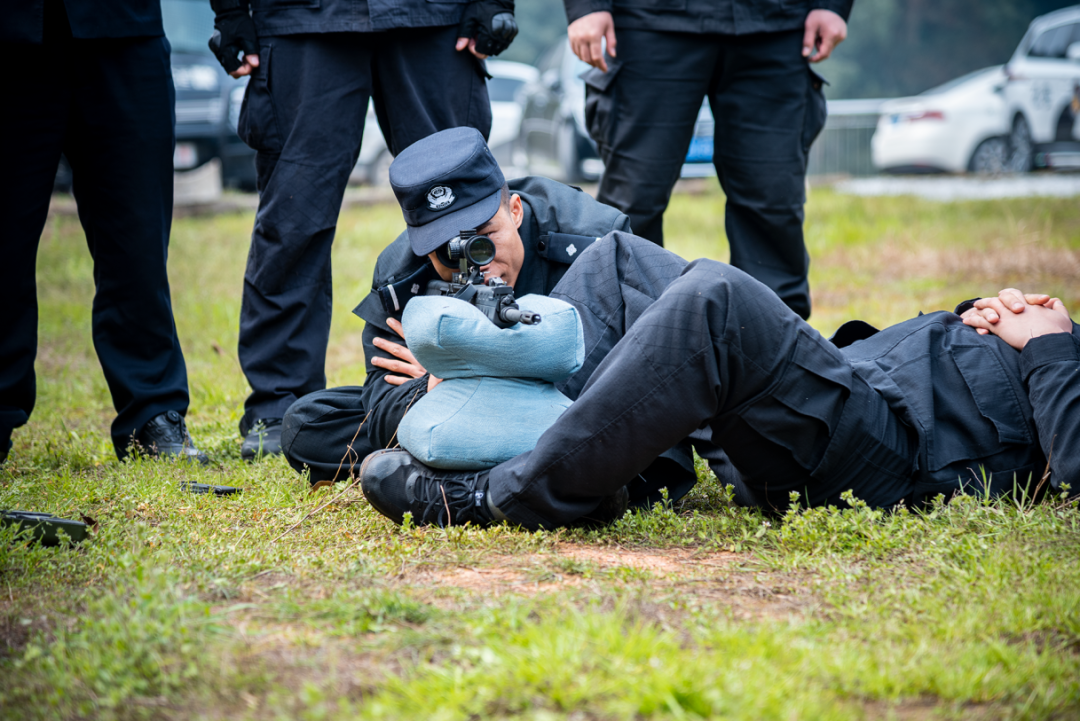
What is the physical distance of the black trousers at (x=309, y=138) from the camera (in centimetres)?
302

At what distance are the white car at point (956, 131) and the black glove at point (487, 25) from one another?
10.9 m

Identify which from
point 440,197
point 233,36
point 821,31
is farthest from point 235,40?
point 821,31

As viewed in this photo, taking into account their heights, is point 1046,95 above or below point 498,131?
above

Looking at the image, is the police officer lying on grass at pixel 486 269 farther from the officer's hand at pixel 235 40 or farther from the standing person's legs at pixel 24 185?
the standing person's legs at pixel 24 185

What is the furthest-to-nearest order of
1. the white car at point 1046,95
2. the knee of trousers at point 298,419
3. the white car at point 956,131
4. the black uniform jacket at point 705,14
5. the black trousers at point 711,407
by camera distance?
the white car at point 956,131 → the white car at point 1046,95 → the black uniform jacket at point 705,14 → the knee of trousers at point 298,419 → the black trousers at point 711,407

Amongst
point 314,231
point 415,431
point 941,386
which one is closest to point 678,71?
point 314,231

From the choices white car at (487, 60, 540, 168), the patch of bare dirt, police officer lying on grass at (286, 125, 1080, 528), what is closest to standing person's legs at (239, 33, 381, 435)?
police officer lying on grass at (286, 125, 1080, 528)

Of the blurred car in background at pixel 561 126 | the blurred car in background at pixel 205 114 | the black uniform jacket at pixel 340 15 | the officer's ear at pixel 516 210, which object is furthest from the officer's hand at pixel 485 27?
the blurred car in background at pixel 205 114

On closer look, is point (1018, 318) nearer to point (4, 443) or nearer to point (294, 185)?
point (294, 185)

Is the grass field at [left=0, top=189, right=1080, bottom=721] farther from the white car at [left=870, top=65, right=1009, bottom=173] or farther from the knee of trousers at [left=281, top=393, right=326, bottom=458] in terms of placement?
the white car at [left=870, top=65, right=1009, bottom=173]

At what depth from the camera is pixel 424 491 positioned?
2.15 metres

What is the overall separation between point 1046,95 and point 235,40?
11.3m

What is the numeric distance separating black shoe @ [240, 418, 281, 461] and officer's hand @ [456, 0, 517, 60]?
132cm

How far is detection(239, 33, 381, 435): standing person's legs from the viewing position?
3018 millimetres
